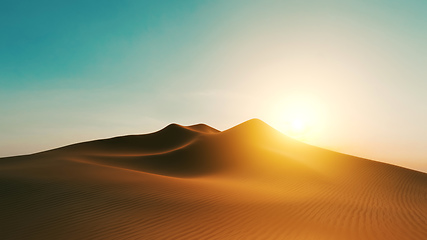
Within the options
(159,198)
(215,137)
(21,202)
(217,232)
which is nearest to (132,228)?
(217,232)

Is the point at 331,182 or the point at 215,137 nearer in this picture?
the point at 331,182

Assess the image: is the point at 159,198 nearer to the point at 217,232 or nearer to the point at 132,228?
the point at 132,228

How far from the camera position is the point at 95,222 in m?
6.58

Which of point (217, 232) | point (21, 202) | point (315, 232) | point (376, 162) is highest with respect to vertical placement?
point (21, 202)

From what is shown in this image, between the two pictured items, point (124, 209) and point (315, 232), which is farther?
point (124, 209)

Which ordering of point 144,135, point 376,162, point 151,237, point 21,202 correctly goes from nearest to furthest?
point 151,237
point 21,202
point 376,162
point 144,135

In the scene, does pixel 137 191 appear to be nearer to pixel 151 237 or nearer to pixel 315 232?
pixel 151 237

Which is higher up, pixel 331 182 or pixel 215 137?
Answer: pixel 215 137

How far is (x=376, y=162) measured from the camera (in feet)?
82.4

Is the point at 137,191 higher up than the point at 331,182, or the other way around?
the point at 137,191

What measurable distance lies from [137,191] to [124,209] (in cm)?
213

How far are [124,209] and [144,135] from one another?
120ft

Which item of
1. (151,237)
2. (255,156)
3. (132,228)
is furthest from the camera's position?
(255,156)

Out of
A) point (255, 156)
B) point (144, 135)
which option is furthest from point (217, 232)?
point (144, 135)
